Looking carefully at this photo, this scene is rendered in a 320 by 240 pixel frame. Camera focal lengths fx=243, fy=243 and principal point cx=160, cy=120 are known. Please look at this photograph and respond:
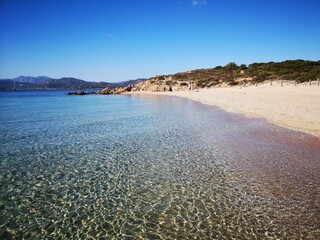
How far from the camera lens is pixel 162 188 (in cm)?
754

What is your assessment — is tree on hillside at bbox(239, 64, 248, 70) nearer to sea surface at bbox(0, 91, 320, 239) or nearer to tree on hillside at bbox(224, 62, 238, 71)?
tree on hillside at bbox(224, 62, 238, 71)

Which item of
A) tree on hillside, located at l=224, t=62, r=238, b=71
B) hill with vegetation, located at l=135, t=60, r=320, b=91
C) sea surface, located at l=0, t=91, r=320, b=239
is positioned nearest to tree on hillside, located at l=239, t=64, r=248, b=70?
hill with vegetation, located at l=135, t=60, r=320, b=91

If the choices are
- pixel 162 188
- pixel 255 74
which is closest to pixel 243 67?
pixel 255 74

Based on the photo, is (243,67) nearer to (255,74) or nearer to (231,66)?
(231,66)

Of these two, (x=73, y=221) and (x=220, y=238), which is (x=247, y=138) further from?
(x=73, y=221)

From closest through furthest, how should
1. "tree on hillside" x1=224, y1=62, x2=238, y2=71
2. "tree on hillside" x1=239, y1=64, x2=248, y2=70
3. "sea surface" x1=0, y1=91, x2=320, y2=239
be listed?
"sea surface" x1=0, y1=91, x2=320, y2=239, "tree on hillside" x1=239, y1=64, x2=248, y2=70, "tree on hillside" x1=224, y1=62, x2=238, y2=71

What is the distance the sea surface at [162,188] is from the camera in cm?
543

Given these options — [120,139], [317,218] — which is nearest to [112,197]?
[317,218]

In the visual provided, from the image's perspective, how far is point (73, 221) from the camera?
5730mm

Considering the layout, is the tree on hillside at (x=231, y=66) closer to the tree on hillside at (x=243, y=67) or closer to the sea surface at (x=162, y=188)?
the tree on hillside at (x=243, y=67)

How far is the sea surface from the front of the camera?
5.43 metres

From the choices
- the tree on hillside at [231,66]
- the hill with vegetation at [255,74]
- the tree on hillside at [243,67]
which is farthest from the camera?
the tree on hillside at [231,66]

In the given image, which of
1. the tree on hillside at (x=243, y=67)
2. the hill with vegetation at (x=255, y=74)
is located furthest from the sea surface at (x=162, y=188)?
the tree on hillside at (x=243, y=67)

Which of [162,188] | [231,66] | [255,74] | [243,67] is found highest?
[231,66]
